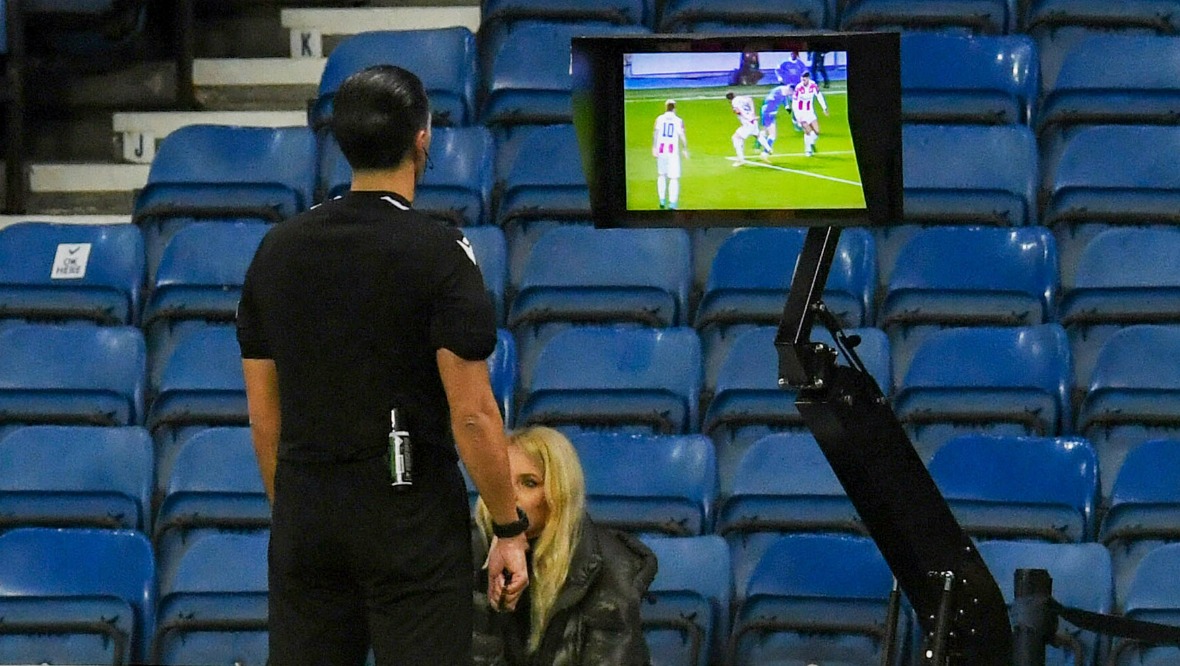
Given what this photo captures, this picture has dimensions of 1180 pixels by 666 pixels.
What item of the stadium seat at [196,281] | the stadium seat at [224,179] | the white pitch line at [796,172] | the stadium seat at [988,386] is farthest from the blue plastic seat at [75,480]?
the white pitch line at [796,172]

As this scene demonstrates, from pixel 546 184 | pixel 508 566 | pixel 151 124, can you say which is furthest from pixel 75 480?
pixel 508 566

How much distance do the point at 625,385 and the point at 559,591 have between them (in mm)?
1183

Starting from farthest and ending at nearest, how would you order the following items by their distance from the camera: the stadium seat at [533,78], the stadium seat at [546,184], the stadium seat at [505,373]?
1. the stadium seat at [533,78]
2. the stadium seat at [546,184]
3. the stadium seat at [505,373]

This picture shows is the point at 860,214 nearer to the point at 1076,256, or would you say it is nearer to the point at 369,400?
the point at 369,400

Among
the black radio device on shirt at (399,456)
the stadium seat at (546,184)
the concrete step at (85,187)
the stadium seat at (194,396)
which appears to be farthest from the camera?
the concrete step at (85,187)

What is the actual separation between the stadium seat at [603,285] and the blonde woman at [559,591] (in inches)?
53.6

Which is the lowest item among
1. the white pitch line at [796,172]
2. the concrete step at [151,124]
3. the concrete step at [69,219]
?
the concrete step at [69,219]

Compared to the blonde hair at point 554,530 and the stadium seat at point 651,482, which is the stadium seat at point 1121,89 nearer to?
the stadium seat at point 651,482

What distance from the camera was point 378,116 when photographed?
2955 mm

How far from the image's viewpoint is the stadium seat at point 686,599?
15.2 ft

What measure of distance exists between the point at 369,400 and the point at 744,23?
11.7 feet

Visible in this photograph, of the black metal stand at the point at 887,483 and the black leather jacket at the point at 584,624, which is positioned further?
the black leather jacket at the point at 584,624

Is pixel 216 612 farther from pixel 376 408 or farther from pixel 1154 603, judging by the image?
pixel 1154 603

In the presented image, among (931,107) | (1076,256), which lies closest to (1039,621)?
(1076,256)
